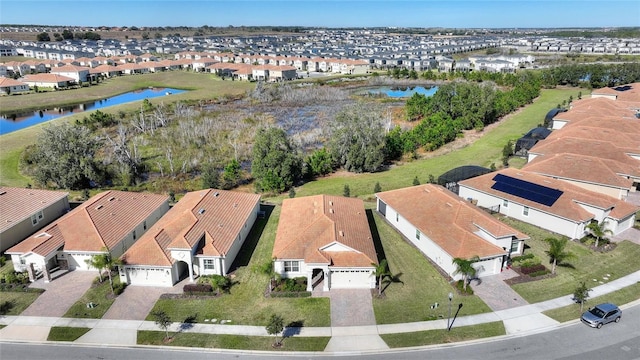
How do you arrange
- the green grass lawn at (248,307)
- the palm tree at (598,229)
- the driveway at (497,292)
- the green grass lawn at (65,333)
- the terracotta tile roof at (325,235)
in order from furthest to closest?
the palm tree at (598,229) < the terracotta tile roof at (325,235) < the driveway at (497,292) < the green grass lawn at (248,307) < the green grass lawn at (65,333)

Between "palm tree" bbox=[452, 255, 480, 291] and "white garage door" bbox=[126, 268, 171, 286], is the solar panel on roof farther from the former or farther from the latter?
"white garage door" bbox=[126, 268, 171, 286]

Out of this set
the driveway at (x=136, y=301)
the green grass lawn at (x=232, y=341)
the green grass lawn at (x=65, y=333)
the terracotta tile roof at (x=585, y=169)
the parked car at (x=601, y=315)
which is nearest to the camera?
the green grass lawn at (x=232, y=341)

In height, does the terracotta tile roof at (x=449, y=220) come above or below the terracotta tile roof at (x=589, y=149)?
below

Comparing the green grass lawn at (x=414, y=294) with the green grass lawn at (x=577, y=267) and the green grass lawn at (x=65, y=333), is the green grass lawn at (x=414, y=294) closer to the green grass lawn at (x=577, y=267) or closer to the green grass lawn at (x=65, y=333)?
the green grass lawn at (x=577, y=267)

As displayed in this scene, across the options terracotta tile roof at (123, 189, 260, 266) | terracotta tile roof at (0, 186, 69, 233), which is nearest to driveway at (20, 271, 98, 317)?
terracotta tile roof at (123, 189, 260, 266)

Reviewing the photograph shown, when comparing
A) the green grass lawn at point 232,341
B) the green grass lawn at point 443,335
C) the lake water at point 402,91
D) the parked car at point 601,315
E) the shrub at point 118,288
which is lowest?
the green grass lawn at point 232,341

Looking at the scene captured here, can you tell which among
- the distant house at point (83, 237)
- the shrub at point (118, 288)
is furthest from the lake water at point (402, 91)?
the shrub at point (118, 288)

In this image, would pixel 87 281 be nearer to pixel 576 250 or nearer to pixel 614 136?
pixel 576 250

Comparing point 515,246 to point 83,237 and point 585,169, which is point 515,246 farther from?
point 83,237
